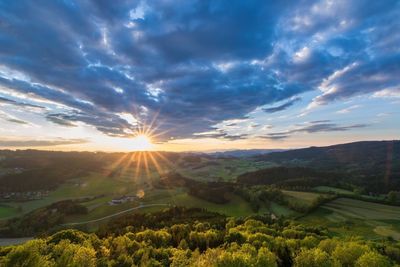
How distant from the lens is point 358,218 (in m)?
123

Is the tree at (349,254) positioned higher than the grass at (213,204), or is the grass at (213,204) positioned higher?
the tree at (349,254)

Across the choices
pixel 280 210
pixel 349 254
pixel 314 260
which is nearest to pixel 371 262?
pixel 349 254

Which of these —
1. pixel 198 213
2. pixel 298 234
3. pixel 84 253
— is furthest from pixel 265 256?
pixel 198 213

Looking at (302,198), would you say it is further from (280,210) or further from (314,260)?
(314,260)

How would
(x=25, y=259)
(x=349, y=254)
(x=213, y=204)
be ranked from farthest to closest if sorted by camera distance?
1. (x=213, y=204)
2. (x=349, y=254)
3. (x=25, y=259)

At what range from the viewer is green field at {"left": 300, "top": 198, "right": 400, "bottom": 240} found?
103500 mm

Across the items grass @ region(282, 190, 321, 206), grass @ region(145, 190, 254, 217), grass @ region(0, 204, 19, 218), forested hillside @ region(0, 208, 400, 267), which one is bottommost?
grass @ region(0, 204, 19, 218)

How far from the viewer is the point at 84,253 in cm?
5284

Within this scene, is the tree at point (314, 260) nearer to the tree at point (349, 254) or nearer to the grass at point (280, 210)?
the tree at point (349, 254)

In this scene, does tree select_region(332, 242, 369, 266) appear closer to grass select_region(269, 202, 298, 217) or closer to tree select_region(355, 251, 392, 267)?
tree select_region(355, 251, 392, 267)

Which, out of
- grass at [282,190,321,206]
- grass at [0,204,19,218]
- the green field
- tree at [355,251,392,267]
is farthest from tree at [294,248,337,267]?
grass at [0,204,19,218]

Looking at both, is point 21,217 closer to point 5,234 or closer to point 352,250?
point 5,234

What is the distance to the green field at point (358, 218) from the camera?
4075 inches

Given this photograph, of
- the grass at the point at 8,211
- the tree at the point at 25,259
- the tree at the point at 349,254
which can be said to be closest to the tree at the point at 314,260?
the tree at the point at 349,254
